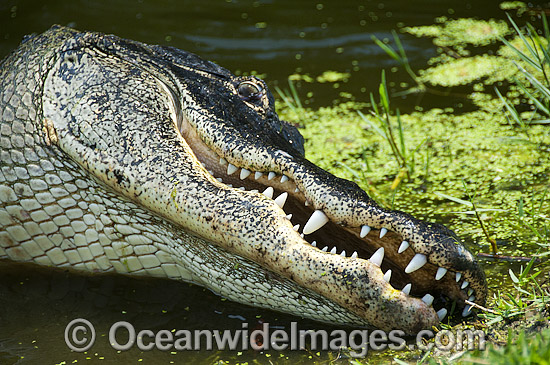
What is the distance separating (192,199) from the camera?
2488 mm

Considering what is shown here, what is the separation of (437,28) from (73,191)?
4.44 meters

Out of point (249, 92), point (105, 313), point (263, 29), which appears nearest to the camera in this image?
point (105, 313)

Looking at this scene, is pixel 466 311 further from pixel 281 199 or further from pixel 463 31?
pixel 463 31

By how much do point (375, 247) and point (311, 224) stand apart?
293mm

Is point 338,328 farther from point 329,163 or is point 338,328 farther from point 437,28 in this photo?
point 437,28

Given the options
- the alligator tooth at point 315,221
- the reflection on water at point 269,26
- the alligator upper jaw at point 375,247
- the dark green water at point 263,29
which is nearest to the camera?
the alligator upper jaw at point 375,247

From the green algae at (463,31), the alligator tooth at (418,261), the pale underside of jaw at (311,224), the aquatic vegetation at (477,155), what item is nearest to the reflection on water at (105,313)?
the pale underside of jaw at (311,224)

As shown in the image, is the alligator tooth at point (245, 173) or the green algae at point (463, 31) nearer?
the alligator tooth at point (245, 173)

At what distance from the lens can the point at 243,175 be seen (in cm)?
268

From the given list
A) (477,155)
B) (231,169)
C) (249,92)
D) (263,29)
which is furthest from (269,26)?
(231,169)

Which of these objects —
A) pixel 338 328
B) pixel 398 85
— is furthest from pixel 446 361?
pixel 398 85

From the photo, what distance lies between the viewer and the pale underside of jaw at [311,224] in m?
2.36

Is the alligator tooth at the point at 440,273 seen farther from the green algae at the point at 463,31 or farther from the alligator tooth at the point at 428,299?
the green algae at the point at 463,31

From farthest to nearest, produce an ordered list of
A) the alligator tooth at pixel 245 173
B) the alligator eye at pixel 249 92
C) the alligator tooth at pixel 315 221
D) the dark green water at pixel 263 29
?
1. the dark green water at pixel 263 29
2. the alligator eye at pixel 249 92
3. the alligator tooth at pixel 245 173
4. the alligator tooth at pixel 315 221
